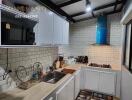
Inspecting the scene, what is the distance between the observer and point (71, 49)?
14.8 ft

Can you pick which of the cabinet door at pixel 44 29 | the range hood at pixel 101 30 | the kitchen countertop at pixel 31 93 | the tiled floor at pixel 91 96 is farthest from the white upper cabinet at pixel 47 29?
the tiled floor at pixel 91 96

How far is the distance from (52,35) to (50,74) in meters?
0.91

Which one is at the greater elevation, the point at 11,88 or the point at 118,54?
the point at 118,54

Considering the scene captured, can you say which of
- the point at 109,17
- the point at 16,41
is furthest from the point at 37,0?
the point at 109,17

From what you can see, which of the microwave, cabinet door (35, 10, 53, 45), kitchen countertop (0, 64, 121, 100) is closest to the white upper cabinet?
cabinet door (35, 10, 53, 45)

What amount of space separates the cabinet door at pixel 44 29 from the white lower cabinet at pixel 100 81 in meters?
1.82

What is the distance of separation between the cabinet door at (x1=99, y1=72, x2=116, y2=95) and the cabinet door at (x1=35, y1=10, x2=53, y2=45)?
1931 mm

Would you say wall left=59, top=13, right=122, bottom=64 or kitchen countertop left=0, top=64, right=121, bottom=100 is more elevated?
wall left=59, top=13, right=122, bottom=64

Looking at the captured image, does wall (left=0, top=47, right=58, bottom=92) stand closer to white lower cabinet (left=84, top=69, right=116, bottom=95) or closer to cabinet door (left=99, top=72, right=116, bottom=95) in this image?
white lower cabinet (left=84, top=69, right=116, bottom=95)

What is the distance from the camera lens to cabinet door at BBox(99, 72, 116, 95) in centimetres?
340

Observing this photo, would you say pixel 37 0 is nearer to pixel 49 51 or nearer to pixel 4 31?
pixel 4 31

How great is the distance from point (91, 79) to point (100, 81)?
25 centimetres

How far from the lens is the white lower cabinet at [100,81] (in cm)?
341

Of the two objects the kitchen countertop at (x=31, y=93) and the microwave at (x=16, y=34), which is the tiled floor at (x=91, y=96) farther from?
the microwave at (x=16, y=34)
